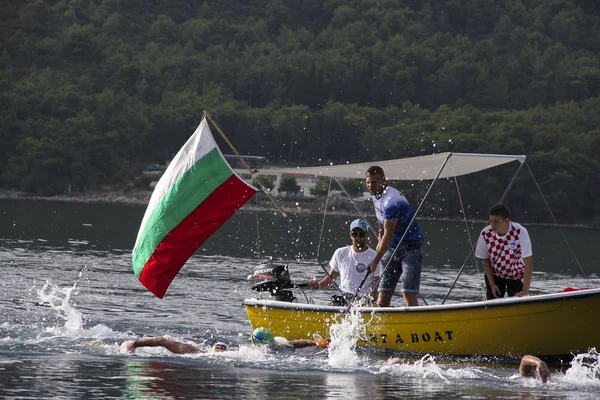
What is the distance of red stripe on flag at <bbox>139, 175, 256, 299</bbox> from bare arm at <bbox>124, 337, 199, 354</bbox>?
0.65 metres

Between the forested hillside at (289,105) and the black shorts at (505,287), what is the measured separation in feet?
309

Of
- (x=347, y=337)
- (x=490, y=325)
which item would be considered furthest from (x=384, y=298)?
(x=490, y=325)

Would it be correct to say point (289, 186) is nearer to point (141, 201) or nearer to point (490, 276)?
point (141, 201)

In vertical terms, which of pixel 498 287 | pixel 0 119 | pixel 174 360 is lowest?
pixel 174 360

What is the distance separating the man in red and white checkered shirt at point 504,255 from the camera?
1499 cm

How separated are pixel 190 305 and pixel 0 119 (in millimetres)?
116337

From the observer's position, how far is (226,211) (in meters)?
15.5

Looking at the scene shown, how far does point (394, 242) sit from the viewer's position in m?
15.4

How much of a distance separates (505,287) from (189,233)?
13.3ft

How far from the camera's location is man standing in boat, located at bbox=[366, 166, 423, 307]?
1509 cm

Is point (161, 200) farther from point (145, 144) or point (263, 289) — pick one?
point (145, 144)

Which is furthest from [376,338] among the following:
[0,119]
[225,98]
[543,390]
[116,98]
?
[225,98]

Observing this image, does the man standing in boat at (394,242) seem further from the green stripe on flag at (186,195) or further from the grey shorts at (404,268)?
the green stripe on flag at (186,195)

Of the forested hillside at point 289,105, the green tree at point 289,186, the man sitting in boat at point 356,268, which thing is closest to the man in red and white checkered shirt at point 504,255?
the man sitting in boat at point 356,268
